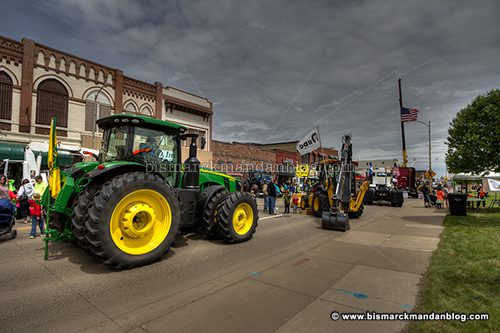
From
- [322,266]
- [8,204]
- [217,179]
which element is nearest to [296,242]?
[322,266]

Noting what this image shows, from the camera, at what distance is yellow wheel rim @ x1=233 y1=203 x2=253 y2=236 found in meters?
6.59

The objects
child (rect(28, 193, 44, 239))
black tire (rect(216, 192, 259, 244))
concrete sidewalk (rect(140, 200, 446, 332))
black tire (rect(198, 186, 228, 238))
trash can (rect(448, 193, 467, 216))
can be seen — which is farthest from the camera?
trash can (rect(448, 193, 467, 216))

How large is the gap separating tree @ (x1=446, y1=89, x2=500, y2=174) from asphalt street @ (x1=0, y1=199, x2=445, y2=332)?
8.20 m

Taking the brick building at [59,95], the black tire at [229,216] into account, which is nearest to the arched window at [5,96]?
the brick building at [59,95]

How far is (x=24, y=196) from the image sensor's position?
9789mm

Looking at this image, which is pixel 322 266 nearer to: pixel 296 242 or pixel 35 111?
pixel 296 242

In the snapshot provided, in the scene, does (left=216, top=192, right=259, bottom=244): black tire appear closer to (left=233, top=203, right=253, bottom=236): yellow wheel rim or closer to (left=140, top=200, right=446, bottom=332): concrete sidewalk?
(left=233, top=203, right=253, bottom=236): yellow wheel rim

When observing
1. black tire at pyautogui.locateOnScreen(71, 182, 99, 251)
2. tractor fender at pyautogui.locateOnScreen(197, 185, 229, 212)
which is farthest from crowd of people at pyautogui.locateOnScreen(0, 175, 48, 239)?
tractor fender at pyautogui.locateOnScreen(197, 185, 229, 212)

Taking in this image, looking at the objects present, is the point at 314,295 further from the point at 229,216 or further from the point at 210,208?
the point at 210,208

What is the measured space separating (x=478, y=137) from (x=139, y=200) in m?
13.7

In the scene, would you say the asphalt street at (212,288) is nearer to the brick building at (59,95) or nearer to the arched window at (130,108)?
the brick building at (59,95)

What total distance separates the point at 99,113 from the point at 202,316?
768 inches

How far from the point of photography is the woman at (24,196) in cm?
970

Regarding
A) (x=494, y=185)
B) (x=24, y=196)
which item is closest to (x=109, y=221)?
(x=24, y=196)
